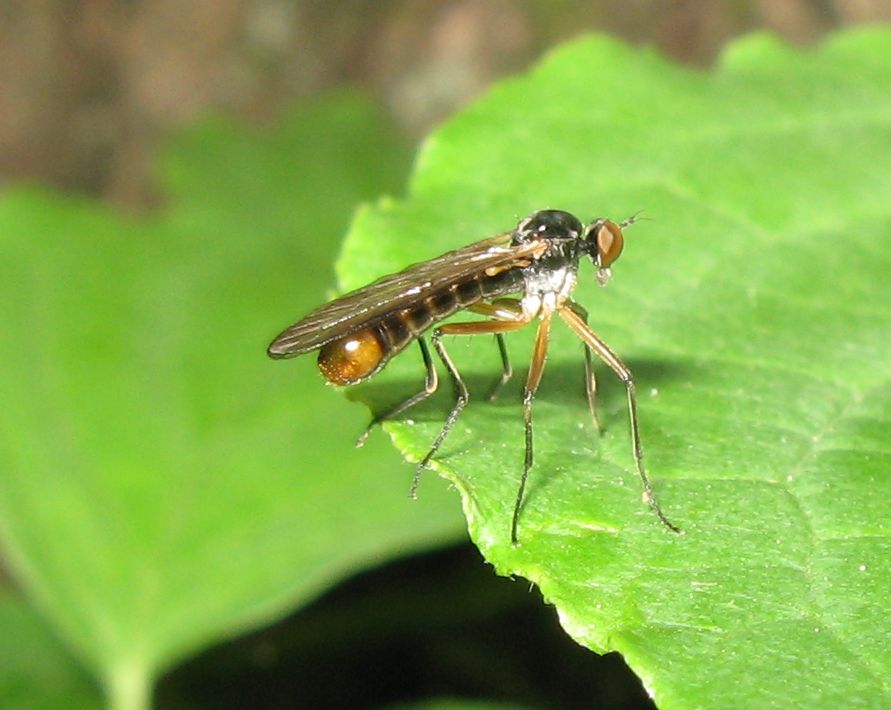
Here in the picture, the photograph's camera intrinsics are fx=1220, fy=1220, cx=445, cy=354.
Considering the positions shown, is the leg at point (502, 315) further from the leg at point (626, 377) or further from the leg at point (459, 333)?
the leg at point (626, 377)

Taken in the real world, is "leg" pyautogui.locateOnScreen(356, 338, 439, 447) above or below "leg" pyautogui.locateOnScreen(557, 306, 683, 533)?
above

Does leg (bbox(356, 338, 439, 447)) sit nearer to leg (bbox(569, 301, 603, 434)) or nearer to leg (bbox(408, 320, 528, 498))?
leg (bbox(408, 320, 528, 498))

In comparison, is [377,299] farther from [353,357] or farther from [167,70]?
[167,70]

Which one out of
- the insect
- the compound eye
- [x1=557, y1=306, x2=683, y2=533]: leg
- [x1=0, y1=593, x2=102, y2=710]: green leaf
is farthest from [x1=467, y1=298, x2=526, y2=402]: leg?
[x1=0, y1=593, x2=102, y2=710]: green leaf

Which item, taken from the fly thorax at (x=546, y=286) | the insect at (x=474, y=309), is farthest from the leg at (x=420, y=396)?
the fly thorax at (x=546, y=286)

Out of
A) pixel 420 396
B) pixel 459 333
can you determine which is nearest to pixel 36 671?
pixel 420 396

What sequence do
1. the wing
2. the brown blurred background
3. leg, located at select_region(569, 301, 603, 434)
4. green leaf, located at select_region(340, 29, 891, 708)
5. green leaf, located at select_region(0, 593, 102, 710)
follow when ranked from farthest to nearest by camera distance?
the brown blurred background
green leaf, located at select_region(0, 593, 102, 710)
leg, located at select_region(569, 301, 603, 434)
the wing
green leaf, located at select_region(340, 29, 891, 708)

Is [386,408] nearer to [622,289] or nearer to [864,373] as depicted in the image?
[622,289]
